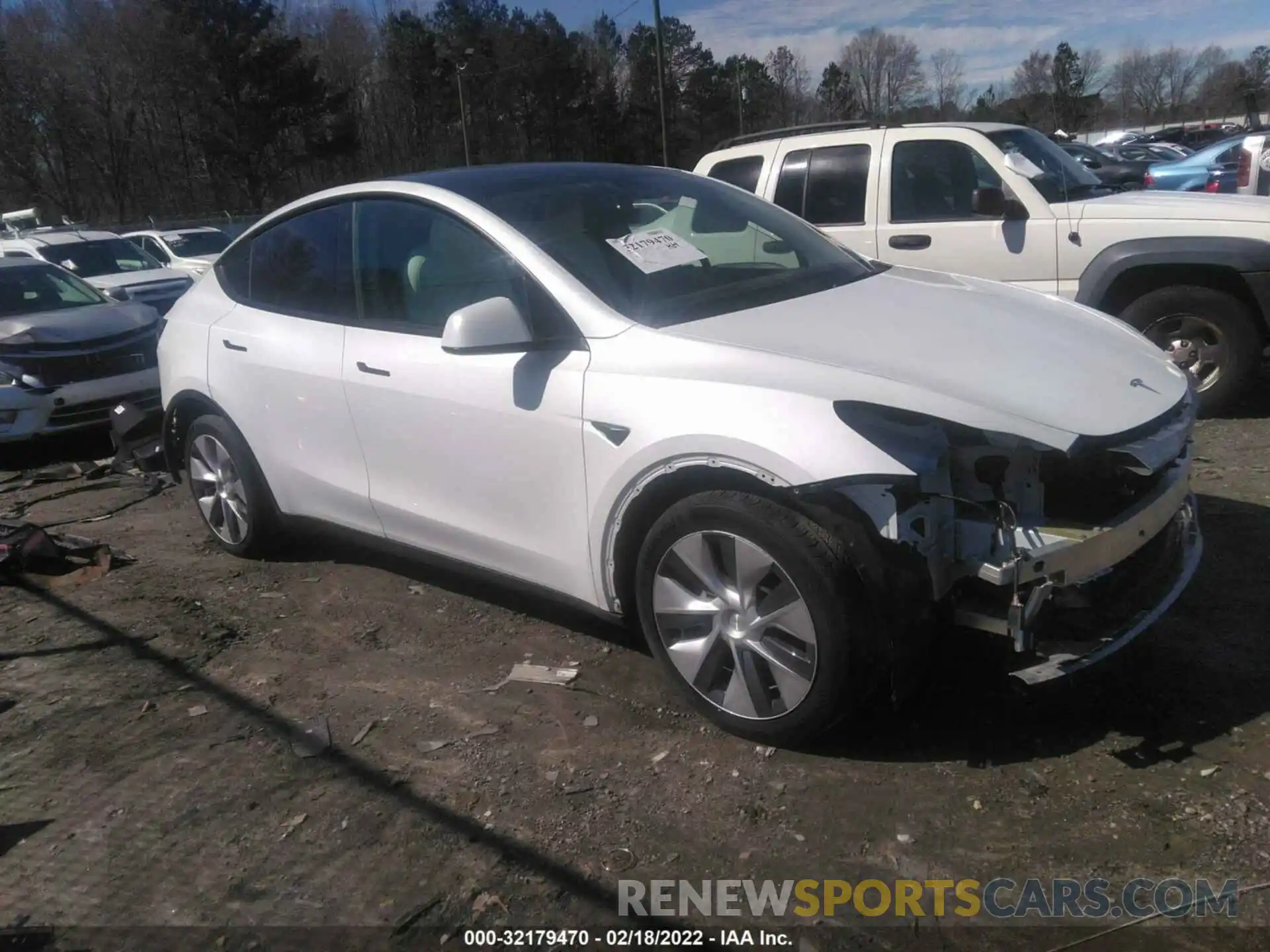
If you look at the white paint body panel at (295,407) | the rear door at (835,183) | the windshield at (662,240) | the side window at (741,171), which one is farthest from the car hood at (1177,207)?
the white paint body panel at (295,407)

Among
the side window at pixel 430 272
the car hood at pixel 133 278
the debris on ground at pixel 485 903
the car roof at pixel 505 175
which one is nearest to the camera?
the debris on ground at pixel 485 903

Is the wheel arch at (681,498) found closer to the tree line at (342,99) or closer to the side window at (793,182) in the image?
the side window at (793,182)

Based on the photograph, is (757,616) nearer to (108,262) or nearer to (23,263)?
(23,263)

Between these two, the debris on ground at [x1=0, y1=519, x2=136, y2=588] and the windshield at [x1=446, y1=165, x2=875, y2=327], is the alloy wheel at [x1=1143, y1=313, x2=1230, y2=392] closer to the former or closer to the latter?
the windshield at [x1=446, y1=165, x2=875, y2=327]

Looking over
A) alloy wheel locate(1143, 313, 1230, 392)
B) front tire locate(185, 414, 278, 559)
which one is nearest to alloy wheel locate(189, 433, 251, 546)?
front tire locate(185, 414, 278, 559)

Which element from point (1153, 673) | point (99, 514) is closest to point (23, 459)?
point (99, 514)

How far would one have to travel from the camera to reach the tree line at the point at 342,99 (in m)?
46.9

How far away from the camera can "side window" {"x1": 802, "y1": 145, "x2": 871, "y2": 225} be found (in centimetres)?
691

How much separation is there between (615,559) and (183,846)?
1.49m

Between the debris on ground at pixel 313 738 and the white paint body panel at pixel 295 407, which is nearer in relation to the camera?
the debris on ground at pixel 313 738

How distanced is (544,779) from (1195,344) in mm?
5078

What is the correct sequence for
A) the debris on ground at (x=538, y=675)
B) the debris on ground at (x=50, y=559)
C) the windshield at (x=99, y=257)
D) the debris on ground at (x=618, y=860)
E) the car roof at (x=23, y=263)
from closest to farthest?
the debris on ground at (x=618, y=860), the debris on ground at (x=538, y=675), the debris on ground at (x=50, y=559), the car roof at (x=23, y=263), the windshield at (x=99, y=257)

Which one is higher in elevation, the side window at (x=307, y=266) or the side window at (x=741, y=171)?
the side window at (x=741, y=171)

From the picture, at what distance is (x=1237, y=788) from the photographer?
2.72m
